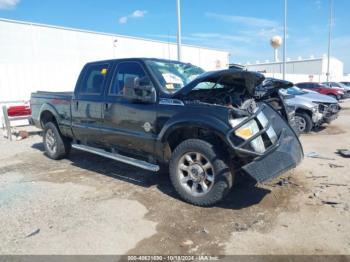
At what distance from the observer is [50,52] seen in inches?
895

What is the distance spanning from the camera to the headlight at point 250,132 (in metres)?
Result: 3.90

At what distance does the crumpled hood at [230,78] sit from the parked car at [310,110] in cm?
588

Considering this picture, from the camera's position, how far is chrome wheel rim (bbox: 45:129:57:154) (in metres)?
7.05

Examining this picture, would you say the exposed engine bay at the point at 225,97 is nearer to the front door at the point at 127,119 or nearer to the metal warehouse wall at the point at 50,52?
the front door at the point at 127,119

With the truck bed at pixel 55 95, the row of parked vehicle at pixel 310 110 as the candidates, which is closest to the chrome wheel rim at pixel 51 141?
the truck bed at pixel 55 95

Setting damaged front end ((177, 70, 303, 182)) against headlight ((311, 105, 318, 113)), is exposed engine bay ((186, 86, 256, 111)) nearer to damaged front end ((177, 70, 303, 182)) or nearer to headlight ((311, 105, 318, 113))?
damaged front end ((177, 70, 303, 182))

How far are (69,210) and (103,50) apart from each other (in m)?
23.4

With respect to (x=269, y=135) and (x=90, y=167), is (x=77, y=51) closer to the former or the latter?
(x=90, y=167)

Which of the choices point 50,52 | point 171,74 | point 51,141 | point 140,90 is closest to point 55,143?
point 51,141

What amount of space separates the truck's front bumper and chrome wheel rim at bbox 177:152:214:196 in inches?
20.9

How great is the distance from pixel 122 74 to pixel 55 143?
269cm

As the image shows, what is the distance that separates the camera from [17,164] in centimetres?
700

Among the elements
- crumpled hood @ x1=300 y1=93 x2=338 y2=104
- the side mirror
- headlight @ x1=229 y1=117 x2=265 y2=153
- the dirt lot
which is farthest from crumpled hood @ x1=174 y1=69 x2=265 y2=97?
crumpled hood @ x1=300 y1=93 x2=338 y2=104

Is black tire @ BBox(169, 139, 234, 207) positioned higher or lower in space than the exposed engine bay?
lower
